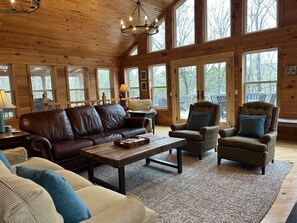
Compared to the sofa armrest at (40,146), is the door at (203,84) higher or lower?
higher

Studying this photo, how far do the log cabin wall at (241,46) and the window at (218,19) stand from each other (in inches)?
6.1

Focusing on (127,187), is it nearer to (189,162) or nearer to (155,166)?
(155,166)

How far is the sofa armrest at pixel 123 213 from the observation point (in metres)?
1.16

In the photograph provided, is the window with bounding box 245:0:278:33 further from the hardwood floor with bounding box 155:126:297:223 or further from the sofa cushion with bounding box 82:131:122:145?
the sofa cushion with bounding box 82:131:122:145

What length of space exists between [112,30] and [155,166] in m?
4.91

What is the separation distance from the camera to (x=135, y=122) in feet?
15.2

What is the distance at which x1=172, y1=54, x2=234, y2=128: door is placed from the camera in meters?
5.82

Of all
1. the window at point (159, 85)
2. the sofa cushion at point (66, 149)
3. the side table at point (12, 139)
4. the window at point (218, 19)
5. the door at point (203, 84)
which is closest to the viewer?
the side table at point (12, 139)

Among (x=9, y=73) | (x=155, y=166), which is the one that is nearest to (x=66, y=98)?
(x=9, y=73)

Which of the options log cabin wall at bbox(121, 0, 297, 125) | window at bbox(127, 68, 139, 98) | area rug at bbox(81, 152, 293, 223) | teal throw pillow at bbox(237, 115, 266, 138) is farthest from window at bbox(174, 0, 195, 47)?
area rug at bbox(81, 152, 293, 223)

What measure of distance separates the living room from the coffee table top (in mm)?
2190

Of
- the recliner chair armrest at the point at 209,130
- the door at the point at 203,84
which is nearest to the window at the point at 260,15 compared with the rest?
the door at the point at 203,84

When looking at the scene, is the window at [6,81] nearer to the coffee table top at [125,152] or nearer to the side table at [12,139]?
the side table at [12,139]

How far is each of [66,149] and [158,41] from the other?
5.21 metres
